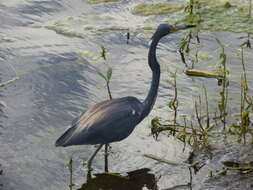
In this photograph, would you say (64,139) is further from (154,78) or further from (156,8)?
(156,8)

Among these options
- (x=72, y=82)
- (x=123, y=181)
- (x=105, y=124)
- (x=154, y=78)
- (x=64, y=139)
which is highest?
(x=154, y=78)

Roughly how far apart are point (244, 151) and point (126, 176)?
1.12 m

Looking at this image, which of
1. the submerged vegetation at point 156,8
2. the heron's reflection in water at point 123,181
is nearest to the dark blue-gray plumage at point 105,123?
the heron's reflection in water at point 123,181

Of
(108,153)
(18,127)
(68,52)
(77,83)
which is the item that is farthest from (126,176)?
(68,52)

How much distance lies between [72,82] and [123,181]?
203 centimetres

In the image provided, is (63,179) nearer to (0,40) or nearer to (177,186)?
(177,186)

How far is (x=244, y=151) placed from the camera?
214 inches

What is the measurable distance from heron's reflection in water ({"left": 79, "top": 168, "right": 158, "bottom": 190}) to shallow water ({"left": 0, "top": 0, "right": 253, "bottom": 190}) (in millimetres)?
62

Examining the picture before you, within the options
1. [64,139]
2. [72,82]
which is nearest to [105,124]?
[64,139]

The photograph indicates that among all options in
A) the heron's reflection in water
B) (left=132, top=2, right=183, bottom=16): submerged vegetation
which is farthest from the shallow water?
(left=132, top=2, right=183, bottom=16): submerged vegetation

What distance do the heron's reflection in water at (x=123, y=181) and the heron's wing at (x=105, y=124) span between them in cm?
34

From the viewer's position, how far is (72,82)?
23.2 ft

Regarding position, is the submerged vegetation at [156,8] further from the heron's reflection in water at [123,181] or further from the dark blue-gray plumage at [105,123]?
the heron's reflection in water at [123,181]

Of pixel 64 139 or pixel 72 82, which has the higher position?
pixel 72 82
